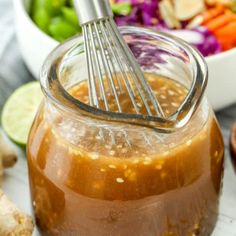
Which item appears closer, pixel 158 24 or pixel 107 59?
pixel 107 59

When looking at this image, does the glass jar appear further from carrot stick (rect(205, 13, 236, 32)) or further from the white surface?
carrot stick (rect(205, 13, 236, 32))

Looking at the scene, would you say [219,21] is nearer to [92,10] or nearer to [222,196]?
[222,196]

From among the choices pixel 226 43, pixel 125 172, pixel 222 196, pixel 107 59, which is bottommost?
pixel 222 196

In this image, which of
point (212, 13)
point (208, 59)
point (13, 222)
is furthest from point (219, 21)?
point (13, 222)

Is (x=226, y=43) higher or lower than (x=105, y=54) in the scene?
lower

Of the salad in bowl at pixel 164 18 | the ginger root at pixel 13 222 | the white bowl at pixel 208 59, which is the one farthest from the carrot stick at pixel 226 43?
the ginger root at pixel 13 222

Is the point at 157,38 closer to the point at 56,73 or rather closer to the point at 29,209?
the point at 56,73

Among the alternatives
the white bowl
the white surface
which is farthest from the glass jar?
the white bowl
